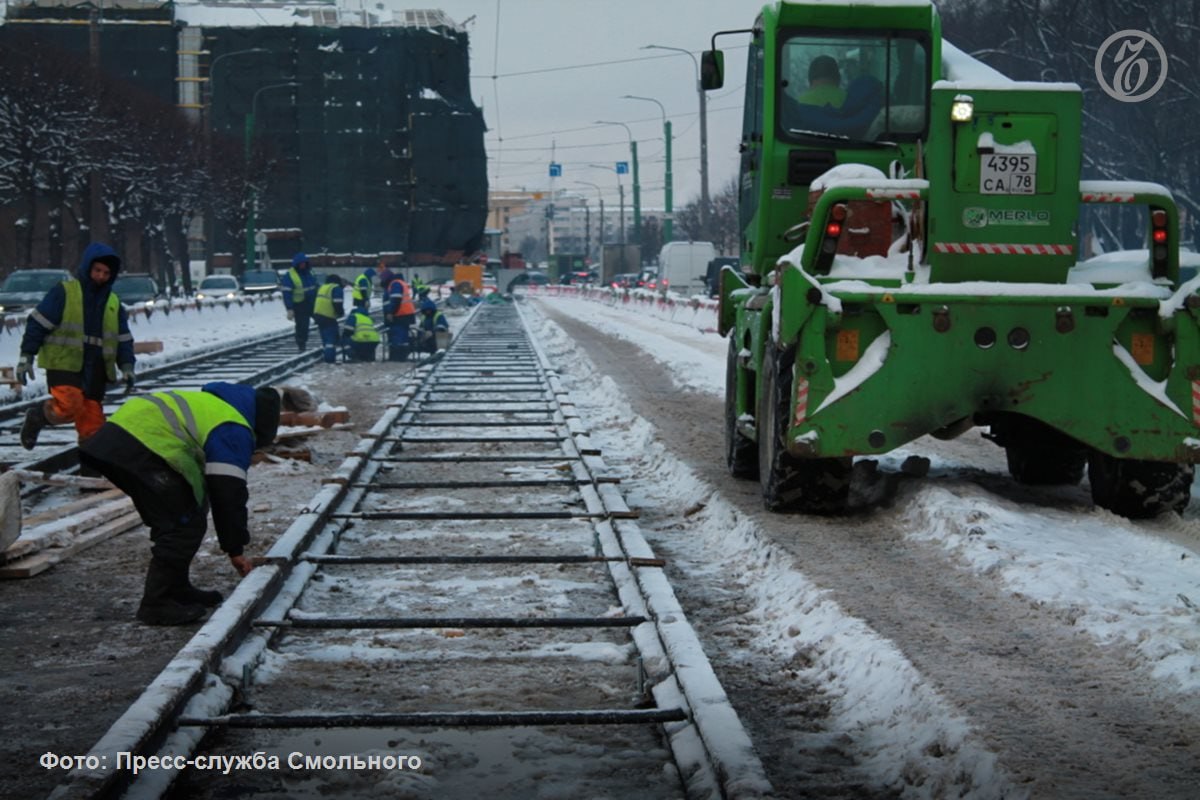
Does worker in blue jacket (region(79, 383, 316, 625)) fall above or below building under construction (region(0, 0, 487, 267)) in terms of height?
below

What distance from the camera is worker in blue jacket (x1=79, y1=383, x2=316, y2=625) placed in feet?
24.5

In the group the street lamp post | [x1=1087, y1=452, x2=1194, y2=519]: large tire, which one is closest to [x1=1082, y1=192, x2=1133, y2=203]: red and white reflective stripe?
[x1=1087, y1=452, x2=1194, y2=519]: large tire

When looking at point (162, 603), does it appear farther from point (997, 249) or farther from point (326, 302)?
point (326, 302)

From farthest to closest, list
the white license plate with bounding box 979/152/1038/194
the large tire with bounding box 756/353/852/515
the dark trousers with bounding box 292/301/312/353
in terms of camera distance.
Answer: the dark trousers with bounding box 292/301/312/353 → the large tire with bounding box 756/353/852/515 → the white license plate with bounding box 979/152/1038/194

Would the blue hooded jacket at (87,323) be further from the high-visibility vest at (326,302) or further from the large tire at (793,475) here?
the high-visibility vest at (326,302)

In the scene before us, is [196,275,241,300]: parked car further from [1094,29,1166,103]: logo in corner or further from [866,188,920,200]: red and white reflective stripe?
[866,188,920,200]: red and white reflective stripe

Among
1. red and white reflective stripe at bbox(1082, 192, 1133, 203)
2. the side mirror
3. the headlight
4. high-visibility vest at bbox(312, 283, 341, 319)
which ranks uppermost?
the side mirror

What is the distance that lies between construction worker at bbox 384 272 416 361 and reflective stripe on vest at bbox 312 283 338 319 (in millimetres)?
940

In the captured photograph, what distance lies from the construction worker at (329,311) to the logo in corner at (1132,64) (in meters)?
22.4

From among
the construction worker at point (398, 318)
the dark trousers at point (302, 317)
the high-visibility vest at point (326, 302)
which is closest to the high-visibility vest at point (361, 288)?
the dark trousers at point (302, 317)

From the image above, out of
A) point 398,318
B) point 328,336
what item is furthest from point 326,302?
point 398,318

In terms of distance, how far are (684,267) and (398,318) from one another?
3585 cm

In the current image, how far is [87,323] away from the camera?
1171cm

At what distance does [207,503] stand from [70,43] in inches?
3599
